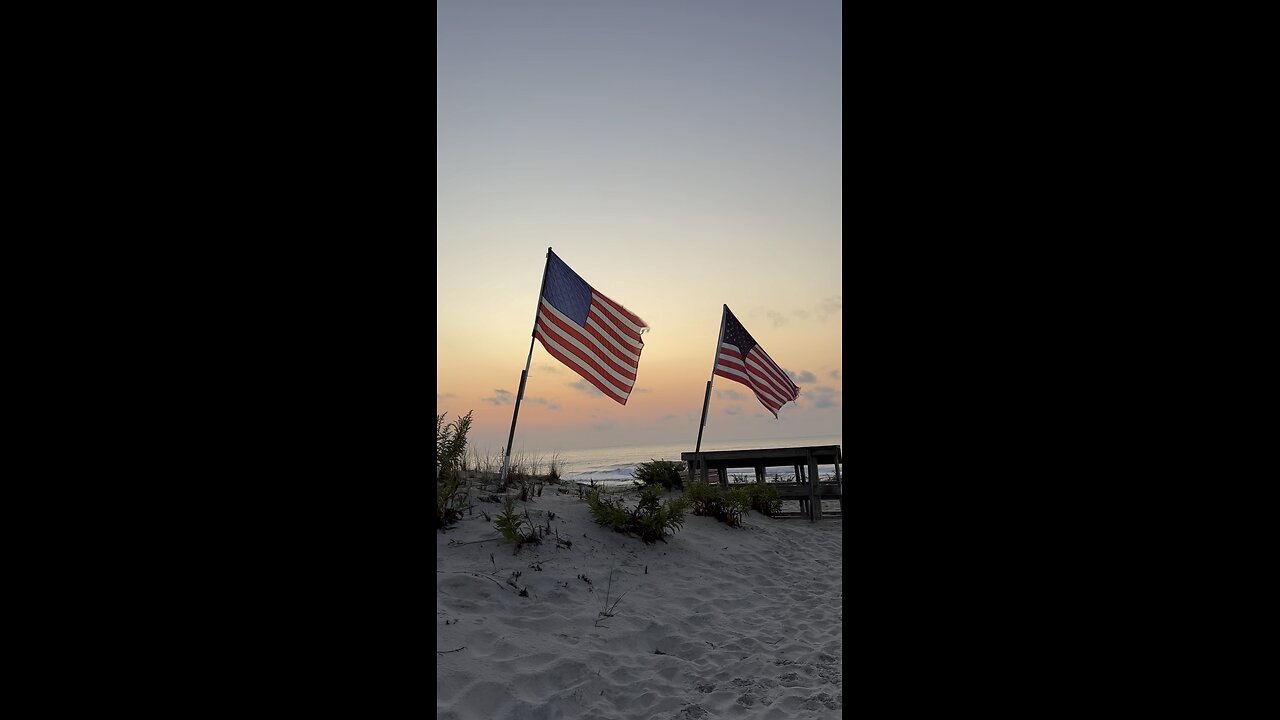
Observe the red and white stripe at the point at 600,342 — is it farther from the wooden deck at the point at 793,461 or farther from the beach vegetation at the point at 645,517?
the wooden deck at the point at 793,461

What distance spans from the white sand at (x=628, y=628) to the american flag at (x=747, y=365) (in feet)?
11.2

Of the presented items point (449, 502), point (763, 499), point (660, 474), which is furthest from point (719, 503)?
point (449, 502)

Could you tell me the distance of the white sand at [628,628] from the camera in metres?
3.93

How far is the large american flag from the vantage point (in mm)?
8992

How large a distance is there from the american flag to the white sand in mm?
3414

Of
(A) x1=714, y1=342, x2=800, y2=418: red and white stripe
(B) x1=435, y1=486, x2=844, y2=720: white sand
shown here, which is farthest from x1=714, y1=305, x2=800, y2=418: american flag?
(B) x1=435, y1=486, x2=844, y2=720: white sand

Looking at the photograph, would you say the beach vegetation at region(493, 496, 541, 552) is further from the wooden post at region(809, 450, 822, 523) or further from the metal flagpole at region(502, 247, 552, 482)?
the wooden post at region(809, 450, 822, 523)

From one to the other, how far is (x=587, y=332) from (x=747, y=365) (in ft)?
11.2
